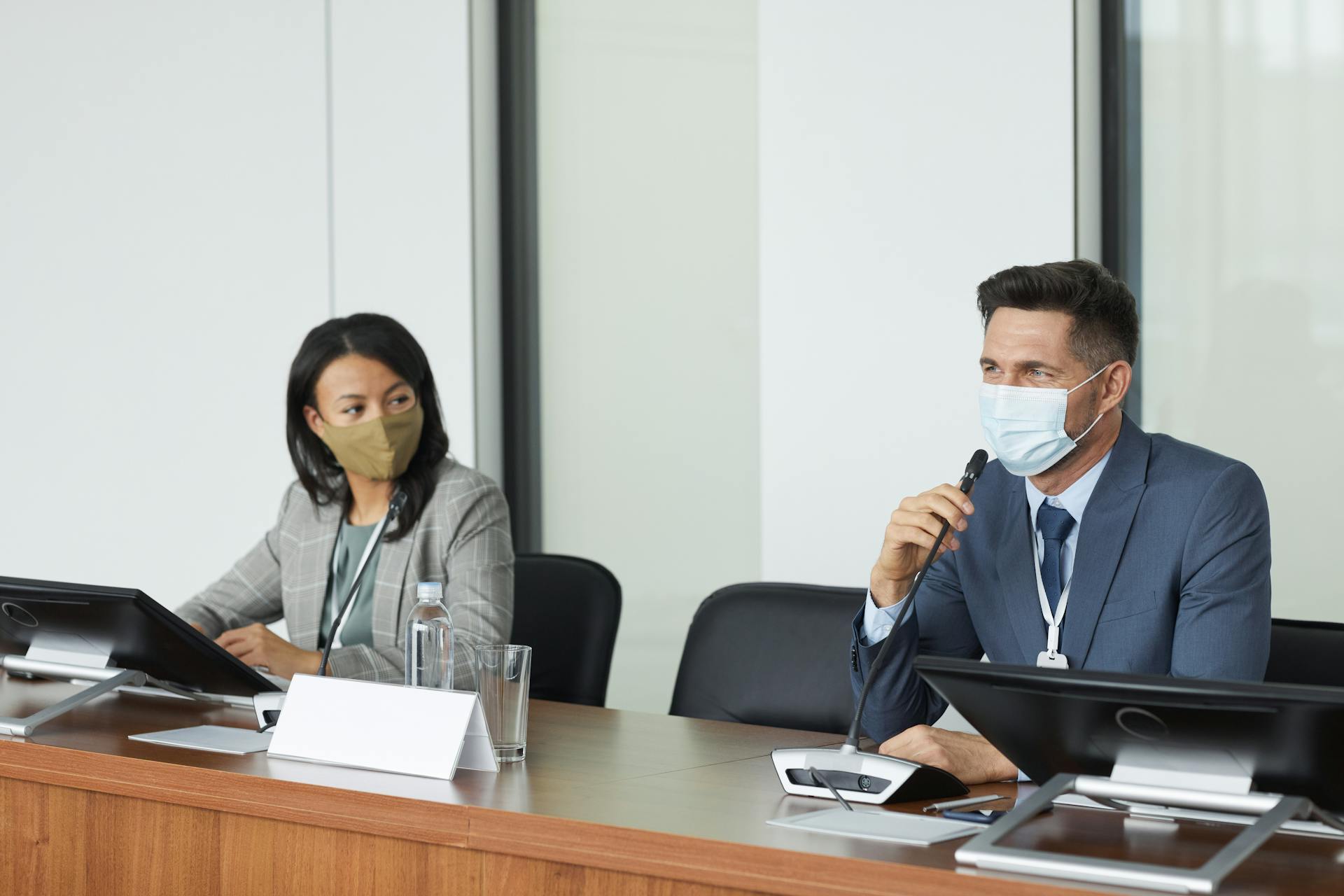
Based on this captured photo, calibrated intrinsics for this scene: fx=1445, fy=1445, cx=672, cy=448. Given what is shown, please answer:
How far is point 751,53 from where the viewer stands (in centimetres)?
397

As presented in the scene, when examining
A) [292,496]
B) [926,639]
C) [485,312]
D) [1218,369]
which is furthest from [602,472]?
[926,639]

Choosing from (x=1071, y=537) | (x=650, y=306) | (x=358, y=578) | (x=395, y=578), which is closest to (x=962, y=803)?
(x=1071, y=537)

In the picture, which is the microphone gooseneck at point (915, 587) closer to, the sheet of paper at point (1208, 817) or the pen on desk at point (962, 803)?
the pen on desk at point (962, 803)

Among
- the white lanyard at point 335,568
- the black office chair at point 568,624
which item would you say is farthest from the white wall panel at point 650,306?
the white lanyard at point 335,568

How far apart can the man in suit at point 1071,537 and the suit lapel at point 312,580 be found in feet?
3.82

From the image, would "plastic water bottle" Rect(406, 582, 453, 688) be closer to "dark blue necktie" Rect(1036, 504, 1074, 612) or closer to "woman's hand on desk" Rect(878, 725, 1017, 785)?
"woman's hand on desk" Rect(878, 725, 1017, 785)

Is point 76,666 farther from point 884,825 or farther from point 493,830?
point 884,825

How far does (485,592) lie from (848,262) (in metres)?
1.39

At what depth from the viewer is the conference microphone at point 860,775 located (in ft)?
5.50

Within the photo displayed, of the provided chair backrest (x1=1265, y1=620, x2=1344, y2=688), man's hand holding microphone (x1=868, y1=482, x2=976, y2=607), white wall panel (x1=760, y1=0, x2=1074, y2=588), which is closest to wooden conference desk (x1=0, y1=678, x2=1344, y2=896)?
man's hand holding microphone (x1=868, y1=482, x2=976, y2=607)

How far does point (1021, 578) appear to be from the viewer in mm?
2176

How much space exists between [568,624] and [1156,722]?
1701mm

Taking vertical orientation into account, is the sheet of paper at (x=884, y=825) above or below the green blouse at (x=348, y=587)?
below

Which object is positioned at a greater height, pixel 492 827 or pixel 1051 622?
pixel 1051 622
